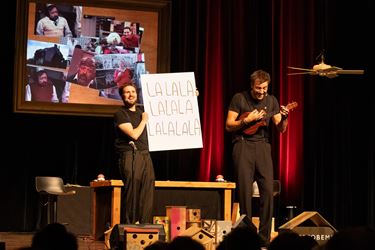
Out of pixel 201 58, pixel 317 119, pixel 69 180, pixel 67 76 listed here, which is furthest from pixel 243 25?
pixel 69 180

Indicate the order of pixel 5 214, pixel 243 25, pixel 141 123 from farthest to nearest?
pixel 243 25
pixel 5 214
pixel 141 123

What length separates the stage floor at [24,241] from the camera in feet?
19.9

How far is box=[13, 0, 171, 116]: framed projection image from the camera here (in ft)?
27.5

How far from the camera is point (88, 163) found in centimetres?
878

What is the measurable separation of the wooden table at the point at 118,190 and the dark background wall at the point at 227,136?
Answer: 104cm

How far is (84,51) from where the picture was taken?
8.57m

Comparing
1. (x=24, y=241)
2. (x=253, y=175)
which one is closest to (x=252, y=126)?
(x=253, y=175)

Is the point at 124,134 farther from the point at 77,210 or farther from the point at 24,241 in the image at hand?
the point at 77,210

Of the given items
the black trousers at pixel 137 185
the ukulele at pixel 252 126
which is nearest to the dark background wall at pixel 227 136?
the black trousers at pixel 137 185

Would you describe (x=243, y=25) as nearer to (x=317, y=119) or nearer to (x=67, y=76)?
(x=317, y=119)

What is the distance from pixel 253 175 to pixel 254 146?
238 millimetres

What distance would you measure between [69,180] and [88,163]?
0.31m

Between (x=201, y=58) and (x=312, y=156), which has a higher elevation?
(x=201, y=58)

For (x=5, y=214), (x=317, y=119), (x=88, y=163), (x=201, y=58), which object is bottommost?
(x=5, y=214)
